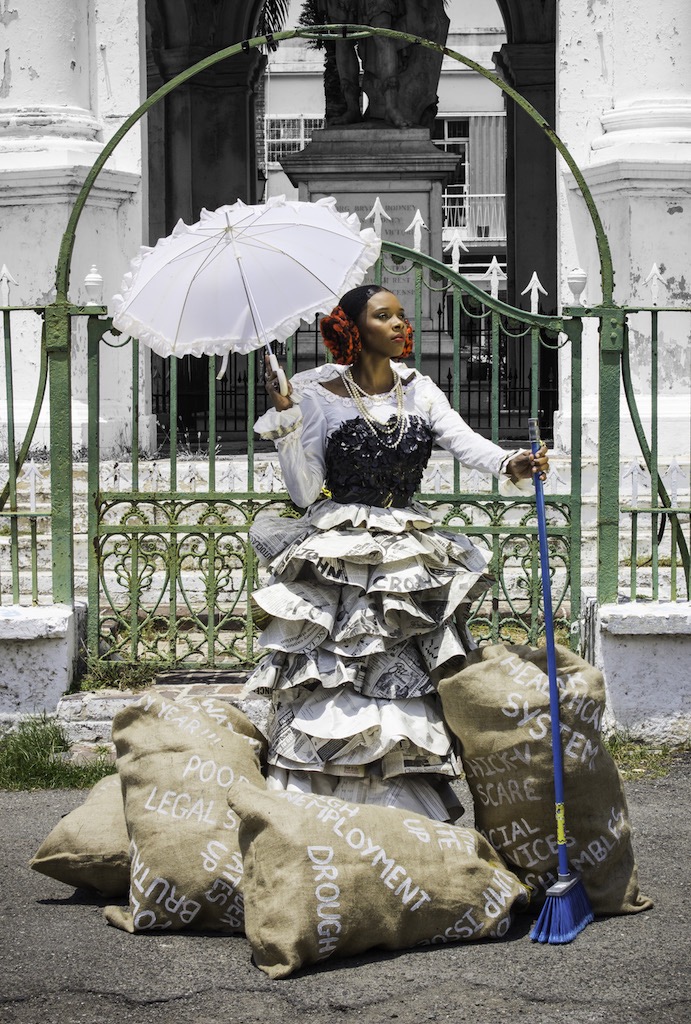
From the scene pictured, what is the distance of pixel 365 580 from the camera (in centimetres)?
433

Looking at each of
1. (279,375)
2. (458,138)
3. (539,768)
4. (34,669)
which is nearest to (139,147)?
(34,669)

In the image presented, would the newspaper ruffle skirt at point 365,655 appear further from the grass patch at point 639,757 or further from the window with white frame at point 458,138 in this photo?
the window with white frame at point 458,138

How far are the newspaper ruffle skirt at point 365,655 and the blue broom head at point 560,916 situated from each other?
482 millimetres

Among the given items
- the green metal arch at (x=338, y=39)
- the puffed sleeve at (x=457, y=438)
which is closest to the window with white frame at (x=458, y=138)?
the green metal arch at (x=338, y=39)

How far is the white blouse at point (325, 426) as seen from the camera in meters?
4.30

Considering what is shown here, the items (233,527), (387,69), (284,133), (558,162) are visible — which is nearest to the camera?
(233,527)

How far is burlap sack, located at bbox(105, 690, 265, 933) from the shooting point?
13.3ft

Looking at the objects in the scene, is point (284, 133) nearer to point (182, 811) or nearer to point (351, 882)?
point (182, 811)

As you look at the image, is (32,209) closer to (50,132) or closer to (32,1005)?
(50,132)

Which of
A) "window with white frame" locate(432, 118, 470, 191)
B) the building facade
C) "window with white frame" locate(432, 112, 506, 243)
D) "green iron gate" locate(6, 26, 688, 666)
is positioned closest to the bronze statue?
Result: the building facade

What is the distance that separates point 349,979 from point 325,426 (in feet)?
5.23

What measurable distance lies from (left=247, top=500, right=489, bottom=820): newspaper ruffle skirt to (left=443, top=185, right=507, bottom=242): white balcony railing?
32007 millimetres

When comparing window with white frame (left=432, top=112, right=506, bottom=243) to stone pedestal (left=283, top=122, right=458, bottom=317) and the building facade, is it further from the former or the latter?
the building facade

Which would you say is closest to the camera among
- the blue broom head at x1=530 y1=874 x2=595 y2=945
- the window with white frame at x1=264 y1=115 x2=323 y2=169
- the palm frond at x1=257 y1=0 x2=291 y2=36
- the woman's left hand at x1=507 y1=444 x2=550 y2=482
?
the blue broom head at x1=530 y1=874 x2=595 y2=945
